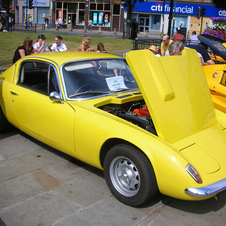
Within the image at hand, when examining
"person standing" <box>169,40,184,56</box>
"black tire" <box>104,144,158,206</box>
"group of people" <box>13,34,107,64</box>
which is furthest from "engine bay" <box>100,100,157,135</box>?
"group of people" <box>13,34,107,64</box>

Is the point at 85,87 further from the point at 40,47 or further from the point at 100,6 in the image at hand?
the point at 100,6

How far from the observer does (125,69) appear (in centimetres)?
495

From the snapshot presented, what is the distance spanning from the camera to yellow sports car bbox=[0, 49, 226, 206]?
3201mm

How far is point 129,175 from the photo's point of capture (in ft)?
11.3

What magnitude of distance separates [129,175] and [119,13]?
44.6m

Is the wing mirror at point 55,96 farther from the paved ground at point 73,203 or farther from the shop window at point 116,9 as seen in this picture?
the shop window at point 116,9

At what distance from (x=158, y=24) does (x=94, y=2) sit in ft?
32.4

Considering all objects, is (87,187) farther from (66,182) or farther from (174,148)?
(174,148)

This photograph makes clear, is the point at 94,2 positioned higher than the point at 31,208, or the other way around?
the point at 94,2

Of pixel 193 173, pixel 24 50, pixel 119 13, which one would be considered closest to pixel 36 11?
pixel 119 13

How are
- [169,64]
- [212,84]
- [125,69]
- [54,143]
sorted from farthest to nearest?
[212,84] → [125,69] → [54,143] → [169,64]

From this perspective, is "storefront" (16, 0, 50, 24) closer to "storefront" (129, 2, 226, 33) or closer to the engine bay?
"storefront" (129, 2, 226, 33)

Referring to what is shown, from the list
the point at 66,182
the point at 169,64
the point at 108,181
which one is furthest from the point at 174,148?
the point at 66,182

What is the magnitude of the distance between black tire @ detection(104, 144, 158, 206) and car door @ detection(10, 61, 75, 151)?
711 mm
